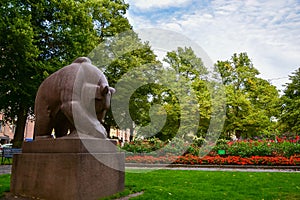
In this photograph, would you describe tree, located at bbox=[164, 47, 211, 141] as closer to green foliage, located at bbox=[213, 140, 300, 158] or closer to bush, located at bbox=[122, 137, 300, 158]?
bush, located at bbox=[122, 137, 300, 158]

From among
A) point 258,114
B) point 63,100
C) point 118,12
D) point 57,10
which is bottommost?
point 63,100

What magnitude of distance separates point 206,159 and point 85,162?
11.5m

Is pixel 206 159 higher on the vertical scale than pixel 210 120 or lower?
lower

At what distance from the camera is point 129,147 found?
18406 mm

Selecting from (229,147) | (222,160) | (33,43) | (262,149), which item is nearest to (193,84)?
(229,147)

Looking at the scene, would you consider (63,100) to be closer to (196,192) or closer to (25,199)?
(25,199)

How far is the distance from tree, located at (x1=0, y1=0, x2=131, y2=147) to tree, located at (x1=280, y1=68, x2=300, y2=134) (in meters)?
20.3

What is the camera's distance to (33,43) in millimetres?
17750

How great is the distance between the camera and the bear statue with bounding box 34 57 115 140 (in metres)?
5.76

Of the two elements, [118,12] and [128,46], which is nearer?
[128,46]

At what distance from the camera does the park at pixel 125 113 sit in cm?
569

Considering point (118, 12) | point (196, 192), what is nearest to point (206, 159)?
point (196, 192)

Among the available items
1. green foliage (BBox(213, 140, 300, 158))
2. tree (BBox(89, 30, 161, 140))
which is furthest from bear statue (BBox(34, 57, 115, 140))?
tree (BBox(89, 30, 161, 140))

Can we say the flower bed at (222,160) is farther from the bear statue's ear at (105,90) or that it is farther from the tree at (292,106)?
the tree at (292,106)
